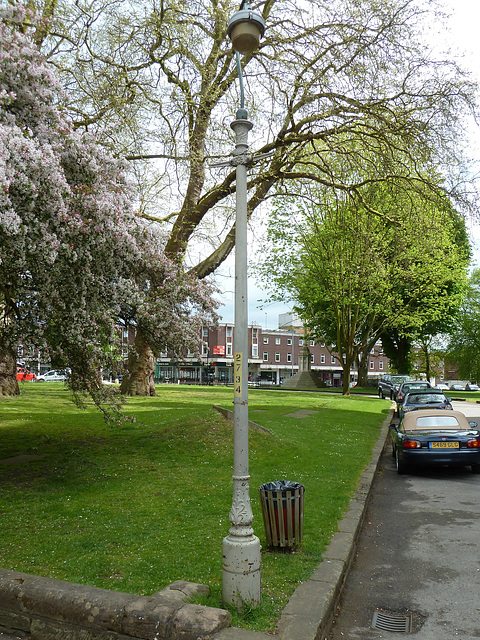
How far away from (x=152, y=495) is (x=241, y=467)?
13.5 feet

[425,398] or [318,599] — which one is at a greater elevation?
[425,398]

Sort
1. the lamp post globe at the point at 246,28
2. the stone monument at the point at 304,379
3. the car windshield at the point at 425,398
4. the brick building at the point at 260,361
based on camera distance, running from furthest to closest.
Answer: the brick building at the point at 260,361 < the stone monument at the point at 304,379 < the car windshield at the point at 425,398 < the lamp post globe at the point at 246,28

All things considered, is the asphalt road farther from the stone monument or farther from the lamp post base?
the stone monument

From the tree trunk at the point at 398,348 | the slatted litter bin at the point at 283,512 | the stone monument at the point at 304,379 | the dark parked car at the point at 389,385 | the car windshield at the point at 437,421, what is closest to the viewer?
the slatted litter bin at the point at 283,512

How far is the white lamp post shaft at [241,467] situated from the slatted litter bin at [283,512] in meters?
1.11

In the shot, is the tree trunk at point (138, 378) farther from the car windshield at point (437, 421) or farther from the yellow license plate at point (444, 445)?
the yellow license plate at point (444, 445)

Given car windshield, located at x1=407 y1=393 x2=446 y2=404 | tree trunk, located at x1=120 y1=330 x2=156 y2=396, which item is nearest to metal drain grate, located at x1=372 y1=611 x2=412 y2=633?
car windshield, located at x1=407 y1=393 x2=446 y2=404

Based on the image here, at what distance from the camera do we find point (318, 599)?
4.67 meters

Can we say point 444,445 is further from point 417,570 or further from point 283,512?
point 283,512

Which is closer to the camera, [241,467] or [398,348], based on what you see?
[241,467]

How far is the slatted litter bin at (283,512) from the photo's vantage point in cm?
572

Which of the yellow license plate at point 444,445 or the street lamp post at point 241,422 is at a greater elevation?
the street lamp post at point 241,422

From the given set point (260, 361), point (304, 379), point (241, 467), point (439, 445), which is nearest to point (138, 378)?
point (439, 445)

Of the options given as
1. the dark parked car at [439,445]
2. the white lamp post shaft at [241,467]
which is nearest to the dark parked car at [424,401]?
the dark parked car at [439,445]
